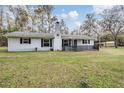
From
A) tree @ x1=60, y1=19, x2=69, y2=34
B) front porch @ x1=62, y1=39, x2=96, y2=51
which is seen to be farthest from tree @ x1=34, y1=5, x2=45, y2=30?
front porch @ x1=62, y1=39, x2=96, y2=51

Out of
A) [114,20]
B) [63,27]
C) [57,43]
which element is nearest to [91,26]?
[63,27]

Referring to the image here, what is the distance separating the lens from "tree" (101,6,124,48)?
110 ft

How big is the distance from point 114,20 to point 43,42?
1668cm

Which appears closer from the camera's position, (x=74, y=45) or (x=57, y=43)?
(x=57, y=43)

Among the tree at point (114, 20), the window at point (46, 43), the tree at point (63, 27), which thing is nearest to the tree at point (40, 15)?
the tree at point (63, 27)

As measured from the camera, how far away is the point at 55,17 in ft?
113

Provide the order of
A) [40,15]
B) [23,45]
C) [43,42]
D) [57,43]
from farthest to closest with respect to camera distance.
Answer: [40,15] → [57,43] → [43,42] → [23,45]

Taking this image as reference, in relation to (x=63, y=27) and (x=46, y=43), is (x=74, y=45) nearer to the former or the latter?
(x=46, y=43)

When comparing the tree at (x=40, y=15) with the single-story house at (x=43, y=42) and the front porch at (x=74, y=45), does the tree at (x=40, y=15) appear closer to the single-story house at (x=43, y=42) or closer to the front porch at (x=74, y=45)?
the single-story house at (x=43, y=42)

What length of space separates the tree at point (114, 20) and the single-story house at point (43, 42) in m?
10.3

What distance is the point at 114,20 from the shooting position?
3488cm

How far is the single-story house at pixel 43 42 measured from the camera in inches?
857

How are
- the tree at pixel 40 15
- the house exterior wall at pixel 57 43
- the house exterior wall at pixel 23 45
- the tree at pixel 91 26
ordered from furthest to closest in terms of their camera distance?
1. the tree at pixel 91 26
2. the tree at pixel 40 15
3. the house exterior wall at pixel 57 43
4. the house exterior wall at pixel 23 45

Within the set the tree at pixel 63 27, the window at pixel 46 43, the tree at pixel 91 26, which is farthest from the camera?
the tree at pixel 63 27
